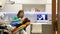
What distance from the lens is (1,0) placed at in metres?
3.95

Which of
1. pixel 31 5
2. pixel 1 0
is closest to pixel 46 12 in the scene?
pixel 31 5

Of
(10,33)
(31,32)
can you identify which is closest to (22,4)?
(31,32)

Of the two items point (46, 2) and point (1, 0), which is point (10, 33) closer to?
point (1, 0)

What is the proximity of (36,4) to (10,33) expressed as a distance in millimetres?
2121

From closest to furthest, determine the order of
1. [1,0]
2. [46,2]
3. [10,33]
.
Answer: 1. [10,33]
2. [1,0]
3. [46,2]

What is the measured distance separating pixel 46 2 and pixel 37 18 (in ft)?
1.98

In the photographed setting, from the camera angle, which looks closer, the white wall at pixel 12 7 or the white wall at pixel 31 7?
the white wall at pixel 12 7

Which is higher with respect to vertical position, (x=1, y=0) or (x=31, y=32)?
(x=1, y=0)

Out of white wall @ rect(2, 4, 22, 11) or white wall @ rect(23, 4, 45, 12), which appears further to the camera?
white wall @ rect(23, 4, 45, 12)

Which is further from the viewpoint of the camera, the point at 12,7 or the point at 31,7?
the point at 31,7

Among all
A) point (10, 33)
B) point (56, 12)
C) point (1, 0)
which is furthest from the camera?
point (1, 0)

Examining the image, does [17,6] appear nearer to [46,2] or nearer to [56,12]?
[46,2]

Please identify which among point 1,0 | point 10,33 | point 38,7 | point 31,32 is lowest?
point 31,32

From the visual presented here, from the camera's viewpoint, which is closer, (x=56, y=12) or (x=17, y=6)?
(x=56, y=12)
